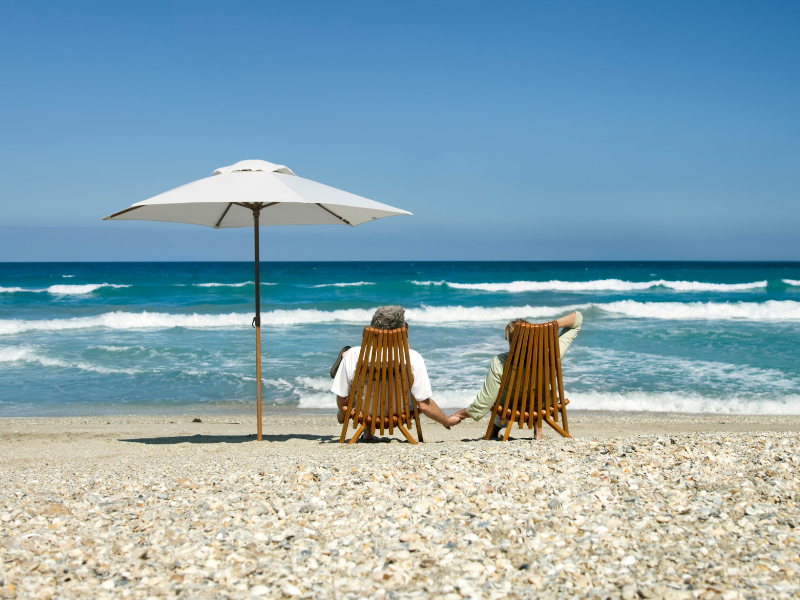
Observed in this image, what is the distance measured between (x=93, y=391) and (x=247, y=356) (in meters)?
3.00

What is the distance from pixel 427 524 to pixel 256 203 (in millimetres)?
3291

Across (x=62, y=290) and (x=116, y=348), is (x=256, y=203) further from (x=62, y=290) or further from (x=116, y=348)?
(x=62, y=290)

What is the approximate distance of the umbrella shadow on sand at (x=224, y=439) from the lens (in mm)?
5375

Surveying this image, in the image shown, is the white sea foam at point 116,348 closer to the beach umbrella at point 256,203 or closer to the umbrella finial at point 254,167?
the beach umbrella at point 256,203

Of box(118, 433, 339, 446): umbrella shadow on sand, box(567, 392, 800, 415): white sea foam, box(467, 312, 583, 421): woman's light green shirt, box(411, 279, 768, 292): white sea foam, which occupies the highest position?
box(411, 279, 768, 292): white sea foam

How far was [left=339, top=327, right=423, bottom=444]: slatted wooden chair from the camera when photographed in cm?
438

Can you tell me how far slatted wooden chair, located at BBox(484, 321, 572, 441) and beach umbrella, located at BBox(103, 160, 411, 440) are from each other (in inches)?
56.0

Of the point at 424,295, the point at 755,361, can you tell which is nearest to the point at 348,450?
the point at 755,361

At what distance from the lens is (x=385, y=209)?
15.2 feet

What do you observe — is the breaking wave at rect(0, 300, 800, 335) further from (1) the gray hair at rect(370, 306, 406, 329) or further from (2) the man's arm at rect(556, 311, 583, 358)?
(2) the man's arm at rect(556, 311, 583, 358)

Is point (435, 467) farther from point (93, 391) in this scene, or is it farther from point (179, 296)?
point (179, 296)

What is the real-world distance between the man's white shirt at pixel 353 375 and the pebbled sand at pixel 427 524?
64 centimetres

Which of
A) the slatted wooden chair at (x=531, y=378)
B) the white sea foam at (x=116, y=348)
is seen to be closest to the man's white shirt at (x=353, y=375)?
the slatted wooden chair at (x=531, y=378)

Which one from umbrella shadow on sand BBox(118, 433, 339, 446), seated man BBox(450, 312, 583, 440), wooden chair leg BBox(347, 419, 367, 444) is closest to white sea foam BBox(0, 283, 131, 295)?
umbrella shadow on sand BBox(118, 433, 339, 446)
